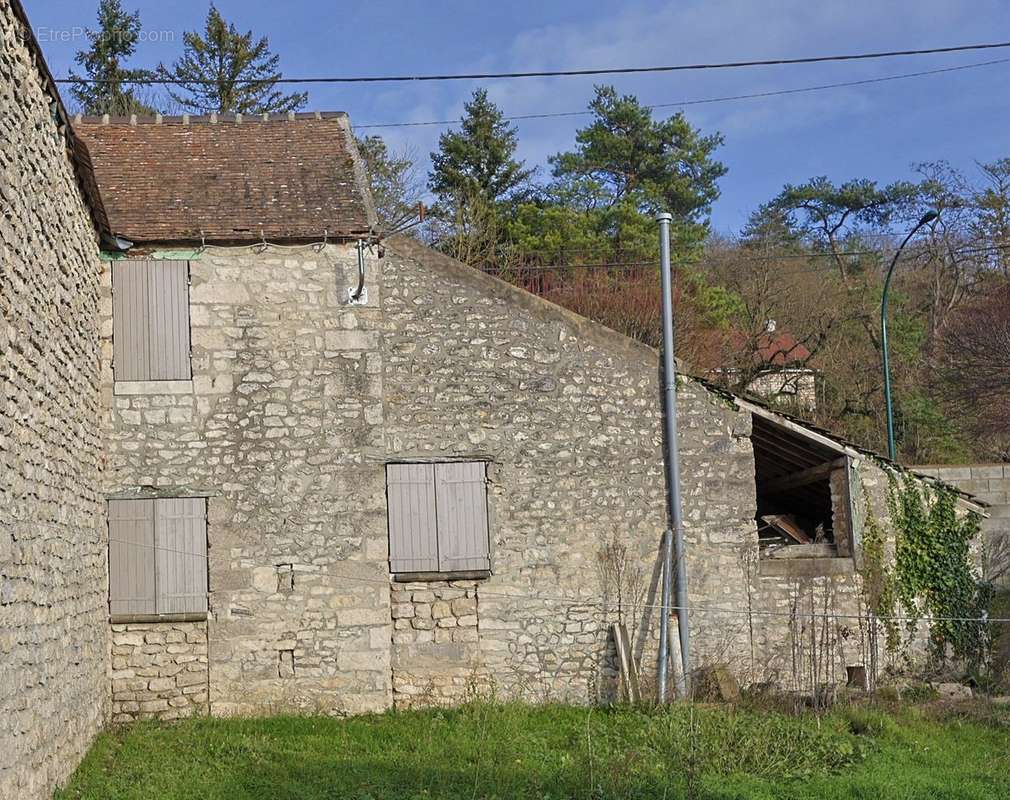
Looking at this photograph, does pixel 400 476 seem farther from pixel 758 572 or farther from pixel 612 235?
pixel 612 235

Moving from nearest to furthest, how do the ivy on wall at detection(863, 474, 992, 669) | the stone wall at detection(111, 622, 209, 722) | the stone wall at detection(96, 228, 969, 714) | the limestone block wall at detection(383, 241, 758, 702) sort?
the stone wall at detection(111, 622, 209, 722) < the stone wall at detection(96, 228, 969, 714) < the limestone block wall at detection(383, 241, 758, 702) < the ivy on wall at detection(863, 474, 992, 669)

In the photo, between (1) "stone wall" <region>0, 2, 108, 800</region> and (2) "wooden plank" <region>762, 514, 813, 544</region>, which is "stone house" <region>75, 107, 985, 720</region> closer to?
(2) "wooden plank" <region>762, 514, 813, 544</region>

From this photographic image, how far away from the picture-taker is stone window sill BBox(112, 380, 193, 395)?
11352 mm

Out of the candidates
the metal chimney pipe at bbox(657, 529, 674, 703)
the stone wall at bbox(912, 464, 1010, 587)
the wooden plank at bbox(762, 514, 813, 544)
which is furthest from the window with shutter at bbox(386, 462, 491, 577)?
the stone wall at bbox(912, 464, 1010, 587)

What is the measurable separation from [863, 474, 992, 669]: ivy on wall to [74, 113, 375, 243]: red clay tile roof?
7095 mm

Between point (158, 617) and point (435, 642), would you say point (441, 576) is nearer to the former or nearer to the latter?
point (435, 642)

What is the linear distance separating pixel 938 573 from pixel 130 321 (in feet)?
32.1

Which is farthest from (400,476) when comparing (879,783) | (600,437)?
(879,783)

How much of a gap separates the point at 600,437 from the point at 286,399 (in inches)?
141

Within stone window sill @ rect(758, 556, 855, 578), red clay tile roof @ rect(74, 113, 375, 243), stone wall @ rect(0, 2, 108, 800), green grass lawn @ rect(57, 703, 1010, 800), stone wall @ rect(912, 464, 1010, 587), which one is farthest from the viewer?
stone wall @ rect(912, 464, 1010, 587)

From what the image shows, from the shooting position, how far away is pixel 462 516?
11688mm

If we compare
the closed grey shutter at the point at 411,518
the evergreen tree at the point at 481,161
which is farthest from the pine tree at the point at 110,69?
the closed grey shutter at the point at 411,518

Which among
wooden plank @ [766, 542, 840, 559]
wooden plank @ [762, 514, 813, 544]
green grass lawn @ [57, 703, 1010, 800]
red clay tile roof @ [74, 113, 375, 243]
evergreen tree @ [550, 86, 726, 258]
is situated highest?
evergreen tree @ [550, 86, 726, 258]

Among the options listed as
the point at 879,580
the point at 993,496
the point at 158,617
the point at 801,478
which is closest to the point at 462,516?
the point at 158,617
